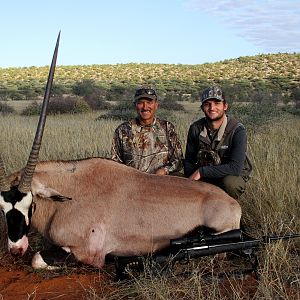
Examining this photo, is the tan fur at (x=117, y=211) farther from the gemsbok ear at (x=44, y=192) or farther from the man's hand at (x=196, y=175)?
the man's hand at (x=196, y=175)

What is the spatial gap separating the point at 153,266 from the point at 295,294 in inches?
39.9

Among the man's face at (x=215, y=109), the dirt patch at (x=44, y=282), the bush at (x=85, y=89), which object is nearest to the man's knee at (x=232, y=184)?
the man's face at (x=215, y=109)

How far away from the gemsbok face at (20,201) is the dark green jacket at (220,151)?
1.75m

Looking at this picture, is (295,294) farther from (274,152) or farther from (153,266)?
(274,152)

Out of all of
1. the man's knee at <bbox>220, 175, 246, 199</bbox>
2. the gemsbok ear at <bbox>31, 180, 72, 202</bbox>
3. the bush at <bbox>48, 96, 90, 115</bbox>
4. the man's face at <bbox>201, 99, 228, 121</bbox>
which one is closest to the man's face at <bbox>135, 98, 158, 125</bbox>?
the man's face at <bbox>201, 99, 228, 121</bbox>

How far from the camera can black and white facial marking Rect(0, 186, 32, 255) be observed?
144 inches

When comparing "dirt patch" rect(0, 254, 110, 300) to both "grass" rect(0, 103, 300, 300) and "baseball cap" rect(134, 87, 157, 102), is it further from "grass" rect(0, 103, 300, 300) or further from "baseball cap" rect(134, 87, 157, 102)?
"baseball cap" rect(134, 87, 157, 102)

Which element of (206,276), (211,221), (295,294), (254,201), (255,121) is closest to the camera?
(295,294)

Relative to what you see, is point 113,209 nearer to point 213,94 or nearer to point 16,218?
point 16,218

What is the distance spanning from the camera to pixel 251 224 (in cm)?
491

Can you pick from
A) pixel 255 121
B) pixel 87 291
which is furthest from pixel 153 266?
pixel 255 121

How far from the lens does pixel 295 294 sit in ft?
10.8

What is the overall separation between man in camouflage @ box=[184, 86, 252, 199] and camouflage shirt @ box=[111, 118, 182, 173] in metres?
0.42

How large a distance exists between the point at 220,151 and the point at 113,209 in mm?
Result: 1447
